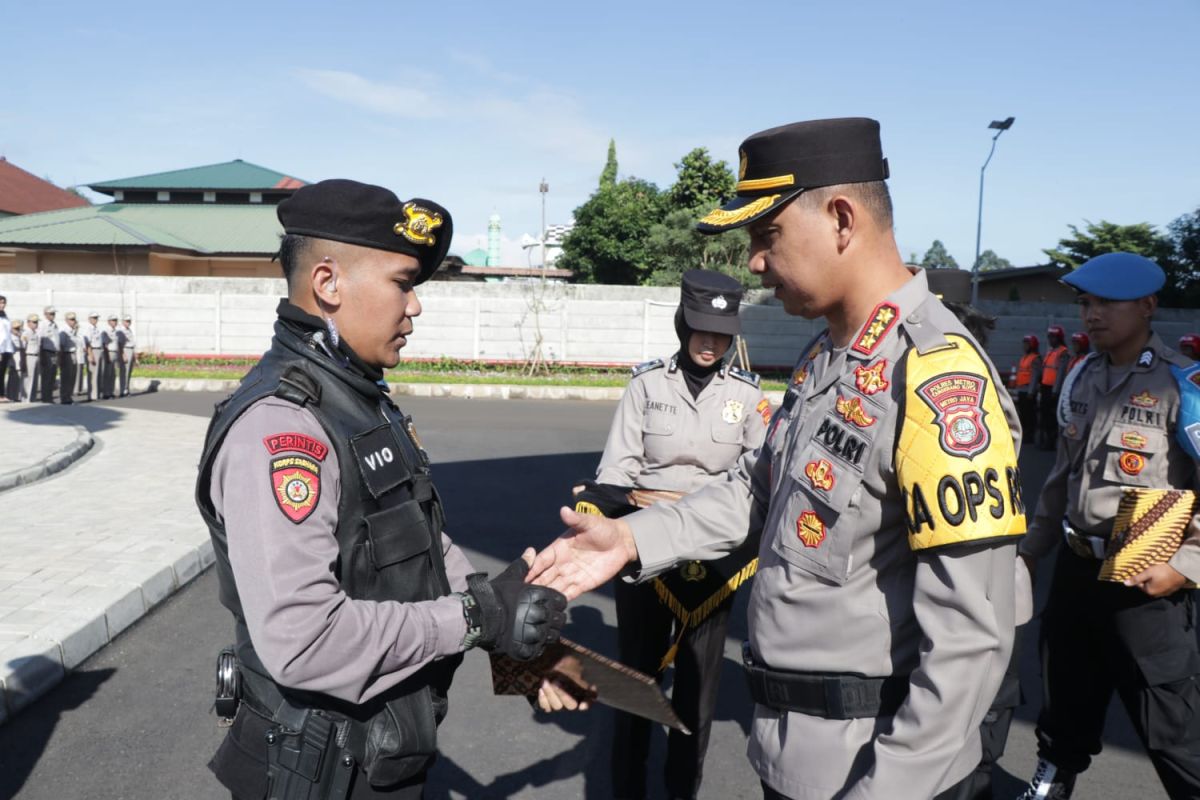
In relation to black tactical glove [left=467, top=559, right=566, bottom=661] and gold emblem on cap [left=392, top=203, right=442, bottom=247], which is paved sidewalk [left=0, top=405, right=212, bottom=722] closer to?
black tactical glove [left=467, top=559, right=566, bottom=661]

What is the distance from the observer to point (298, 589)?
1760 mm

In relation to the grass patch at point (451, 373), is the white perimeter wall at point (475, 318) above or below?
above

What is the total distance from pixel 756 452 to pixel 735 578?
1.40 meters

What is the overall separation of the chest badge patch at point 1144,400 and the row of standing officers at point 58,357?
17.8 metres

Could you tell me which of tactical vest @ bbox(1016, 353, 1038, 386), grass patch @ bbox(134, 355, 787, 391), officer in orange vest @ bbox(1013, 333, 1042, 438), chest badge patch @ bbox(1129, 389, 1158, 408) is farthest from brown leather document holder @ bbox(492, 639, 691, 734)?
grass patch @ bbox(134, 355, 787, 391)

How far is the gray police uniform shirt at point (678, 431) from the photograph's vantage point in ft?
12.7

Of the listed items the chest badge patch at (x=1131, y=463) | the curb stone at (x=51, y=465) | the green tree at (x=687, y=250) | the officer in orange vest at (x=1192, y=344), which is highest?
the green tree at (x=687, y=250)

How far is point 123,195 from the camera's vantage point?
38.8 m

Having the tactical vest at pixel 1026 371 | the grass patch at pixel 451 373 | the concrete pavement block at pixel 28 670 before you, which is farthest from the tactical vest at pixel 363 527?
the grass patch at pixel 451 373

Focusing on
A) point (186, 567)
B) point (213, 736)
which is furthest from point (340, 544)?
point (186, 567)

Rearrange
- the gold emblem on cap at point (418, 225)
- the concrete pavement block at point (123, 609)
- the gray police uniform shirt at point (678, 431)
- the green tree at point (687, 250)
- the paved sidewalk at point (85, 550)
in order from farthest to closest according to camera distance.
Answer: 1. the green tree at point (687, 250)
2. the concrete pavement block at point (123, 609)
3. the paved sidewalk at point (85, 550)
4. the gray police uniform shirt at point (678, 431)
5. the gold emblem on cap at point (418, 225)

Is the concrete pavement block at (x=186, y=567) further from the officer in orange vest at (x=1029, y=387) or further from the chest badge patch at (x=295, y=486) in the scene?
the officer in orange vest at (x=1029, y=387)

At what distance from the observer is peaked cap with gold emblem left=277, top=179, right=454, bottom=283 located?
206cm

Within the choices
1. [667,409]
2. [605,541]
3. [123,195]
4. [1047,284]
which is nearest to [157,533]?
[667,409]
